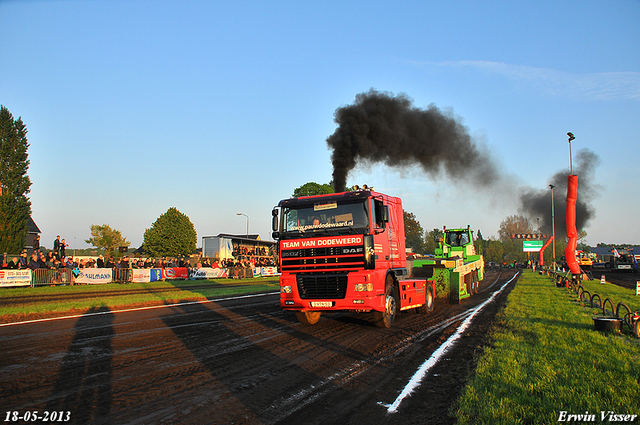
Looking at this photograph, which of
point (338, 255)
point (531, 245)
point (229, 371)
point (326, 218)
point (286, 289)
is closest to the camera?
point (229, 371)

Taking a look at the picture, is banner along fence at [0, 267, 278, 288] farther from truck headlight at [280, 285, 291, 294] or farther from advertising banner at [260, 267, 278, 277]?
truck headlight at [280, 285, 291, 294]

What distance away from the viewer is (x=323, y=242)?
9.99m

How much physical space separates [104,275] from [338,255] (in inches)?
859

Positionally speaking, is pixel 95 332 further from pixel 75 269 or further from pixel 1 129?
pixel 1 129

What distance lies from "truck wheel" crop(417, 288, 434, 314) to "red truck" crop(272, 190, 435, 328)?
8.80 ft

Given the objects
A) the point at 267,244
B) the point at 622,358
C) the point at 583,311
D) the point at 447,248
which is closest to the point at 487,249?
the point at 267,244

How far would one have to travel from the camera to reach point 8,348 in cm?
775

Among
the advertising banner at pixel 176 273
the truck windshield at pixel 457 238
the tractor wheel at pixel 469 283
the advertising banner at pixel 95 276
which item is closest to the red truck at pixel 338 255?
the tractor wheel at pixel 469 283

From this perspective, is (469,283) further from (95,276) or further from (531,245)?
(531,245)

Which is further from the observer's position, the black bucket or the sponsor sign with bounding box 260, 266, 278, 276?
the sponsor sign with bounding box 260, 266, 278, 276

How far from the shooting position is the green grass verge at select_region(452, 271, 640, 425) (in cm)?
440

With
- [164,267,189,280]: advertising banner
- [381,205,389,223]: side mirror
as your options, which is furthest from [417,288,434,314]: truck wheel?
[164,267,189,280]: advertising banner

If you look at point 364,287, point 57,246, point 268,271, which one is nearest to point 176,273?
point 57,246

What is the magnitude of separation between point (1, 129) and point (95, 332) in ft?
170
